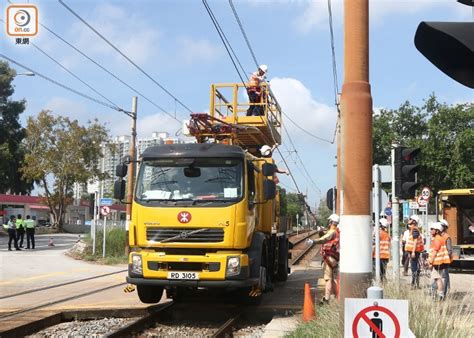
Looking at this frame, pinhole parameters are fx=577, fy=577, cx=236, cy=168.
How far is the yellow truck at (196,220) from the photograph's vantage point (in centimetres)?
970

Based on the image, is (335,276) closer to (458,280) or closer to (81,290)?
(81,290)

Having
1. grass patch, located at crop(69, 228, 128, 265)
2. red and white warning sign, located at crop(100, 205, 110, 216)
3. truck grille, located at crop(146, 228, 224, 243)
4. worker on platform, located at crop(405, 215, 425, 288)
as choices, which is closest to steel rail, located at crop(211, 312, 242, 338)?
truck grille, located at crop(146, 228, 224, 243)

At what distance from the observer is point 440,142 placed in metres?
41.0

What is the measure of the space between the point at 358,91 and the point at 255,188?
14.6ft

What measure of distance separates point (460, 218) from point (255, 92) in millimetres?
12926

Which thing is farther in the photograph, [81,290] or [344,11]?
[81,290]

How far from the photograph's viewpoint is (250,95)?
49.9 ft

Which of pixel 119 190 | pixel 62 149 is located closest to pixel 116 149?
pixel 62 149

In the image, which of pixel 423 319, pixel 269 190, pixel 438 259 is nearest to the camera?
pixel 423 319

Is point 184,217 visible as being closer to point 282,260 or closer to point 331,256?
point 331,256

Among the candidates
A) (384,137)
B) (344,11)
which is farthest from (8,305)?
(384,137)

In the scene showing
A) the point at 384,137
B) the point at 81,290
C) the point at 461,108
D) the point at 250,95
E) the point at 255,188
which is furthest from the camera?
the point at 384,137

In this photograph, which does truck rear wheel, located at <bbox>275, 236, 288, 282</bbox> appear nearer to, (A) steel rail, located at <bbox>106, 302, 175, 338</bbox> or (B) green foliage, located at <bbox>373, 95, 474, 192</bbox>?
(A) steel rail, located at <bbox>106, 302, 175, 338</bbox>

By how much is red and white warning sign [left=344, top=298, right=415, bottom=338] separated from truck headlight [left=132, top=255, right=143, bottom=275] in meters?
6.04
